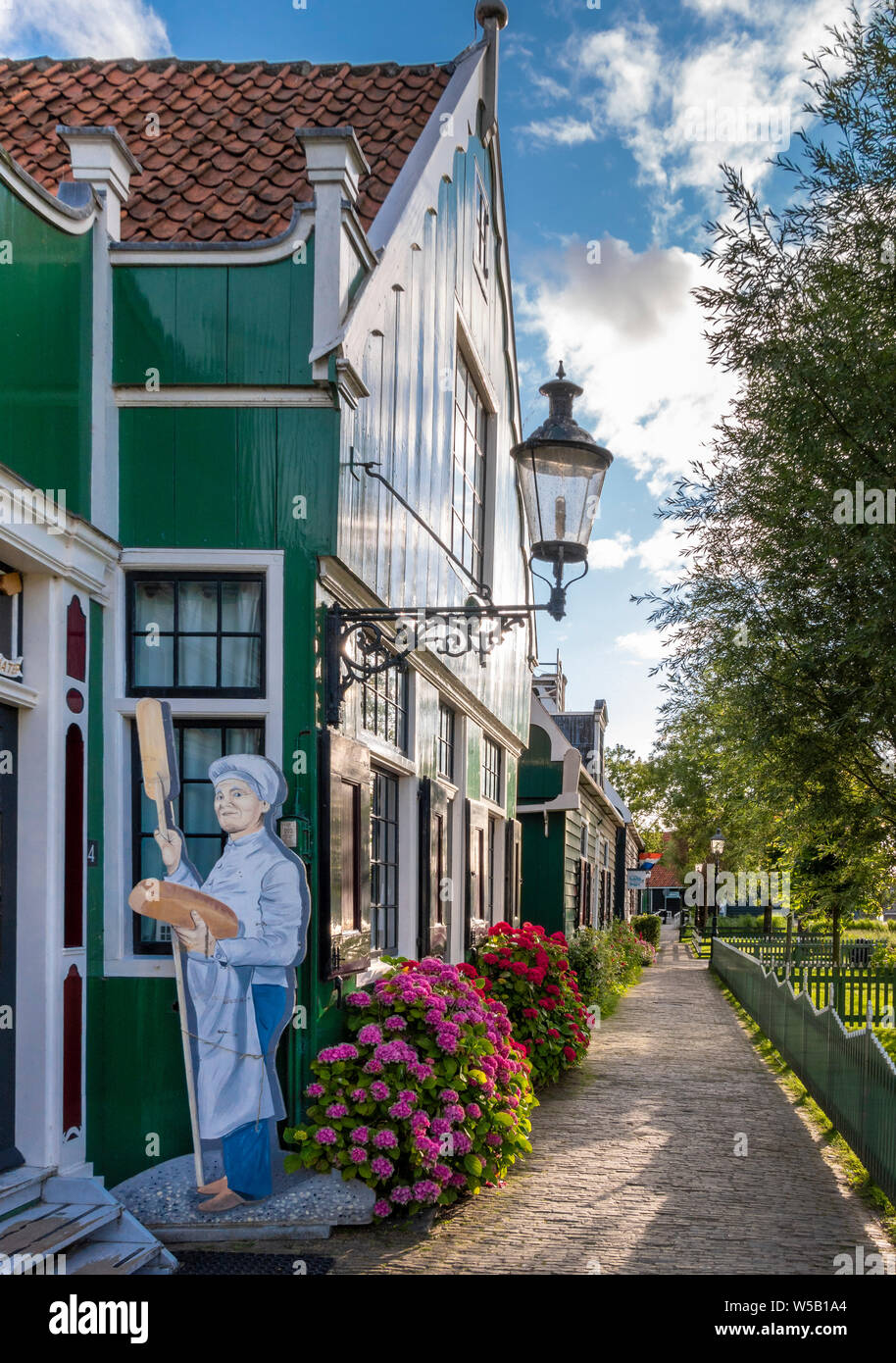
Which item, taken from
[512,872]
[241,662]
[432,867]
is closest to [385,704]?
[432,867]

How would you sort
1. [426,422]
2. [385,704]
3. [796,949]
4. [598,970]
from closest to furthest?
1. [385,704]
2. [426,422]
3. [598,970]
4. [796,949]

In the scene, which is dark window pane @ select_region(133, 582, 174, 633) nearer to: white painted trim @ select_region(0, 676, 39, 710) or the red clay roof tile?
white painted trim @ select_region(0, 676, 39, 710)

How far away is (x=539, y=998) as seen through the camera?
984 centimetres

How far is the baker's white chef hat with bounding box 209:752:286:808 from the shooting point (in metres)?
5.79

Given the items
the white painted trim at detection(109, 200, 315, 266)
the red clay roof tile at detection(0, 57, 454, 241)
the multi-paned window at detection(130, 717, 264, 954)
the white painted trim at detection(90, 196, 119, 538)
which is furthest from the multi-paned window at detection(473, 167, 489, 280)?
the multi-paned window at detection(130, 717, 264, 954)

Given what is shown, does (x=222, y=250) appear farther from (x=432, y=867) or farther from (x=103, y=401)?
(x=432, y=867)

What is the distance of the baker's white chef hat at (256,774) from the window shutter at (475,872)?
17.3 feet

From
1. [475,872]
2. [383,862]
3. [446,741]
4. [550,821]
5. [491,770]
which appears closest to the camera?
[383,862]

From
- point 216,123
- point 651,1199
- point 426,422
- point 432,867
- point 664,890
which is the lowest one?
point 664,890

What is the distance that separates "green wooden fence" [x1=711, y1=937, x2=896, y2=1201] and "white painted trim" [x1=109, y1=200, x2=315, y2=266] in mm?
5582

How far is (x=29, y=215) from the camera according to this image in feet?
17.7

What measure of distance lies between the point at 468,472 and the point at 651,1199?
22.5 feet

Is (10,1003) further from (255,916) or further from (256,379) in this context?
(256,379)
